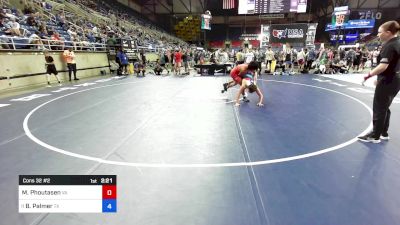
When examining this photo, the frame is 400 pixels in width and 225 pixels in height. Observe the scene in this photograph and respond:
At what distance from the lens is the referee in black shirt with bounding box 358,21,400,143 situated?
3305 millimetres

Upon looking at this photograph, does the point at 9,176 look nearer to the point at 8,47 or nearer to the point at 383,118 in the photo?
the point at 383,118

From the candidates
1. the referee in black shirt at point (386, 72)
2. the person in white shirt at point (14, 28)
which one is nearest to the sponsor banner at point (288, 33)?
the person in white shirt at point (14, 28)

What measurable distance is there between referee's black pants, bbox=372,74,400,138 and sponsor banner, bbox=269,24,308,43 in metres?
17.5

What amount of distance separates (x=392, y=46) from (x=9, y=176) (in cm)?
510

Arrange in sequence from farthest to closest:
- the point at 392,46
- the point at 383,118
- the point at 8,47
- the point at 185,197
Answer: the point at 8,47 → the point at 383,118 → the point at 392,46 → the point at 185,197

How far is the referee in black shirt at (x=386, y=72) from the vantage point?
3305 mm

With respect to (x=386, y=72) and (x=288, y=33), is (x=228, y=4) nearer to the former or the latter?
(x=288, y=33)

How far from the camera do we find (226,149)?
3643 mm

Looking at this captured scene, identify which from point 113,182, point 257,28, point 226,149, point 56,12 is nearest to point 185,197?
point 113,182

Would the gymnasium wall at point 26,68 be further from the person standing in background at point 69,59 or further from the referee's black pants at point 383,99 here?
the referee's black pants at point 383,99

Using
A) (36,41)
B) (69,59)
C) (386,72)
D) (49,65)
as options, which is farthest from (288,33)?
(386,72)

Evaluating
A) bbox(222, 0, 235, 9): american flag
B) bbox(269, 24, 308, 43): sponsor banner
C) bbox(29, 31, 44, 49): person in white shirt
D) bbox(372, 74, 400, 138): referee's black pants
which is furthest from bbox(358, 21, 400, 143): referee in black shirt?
bbox(222, 0, 235, 9): american flag

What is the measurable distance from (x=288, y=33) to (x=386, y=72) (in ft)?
58.3
